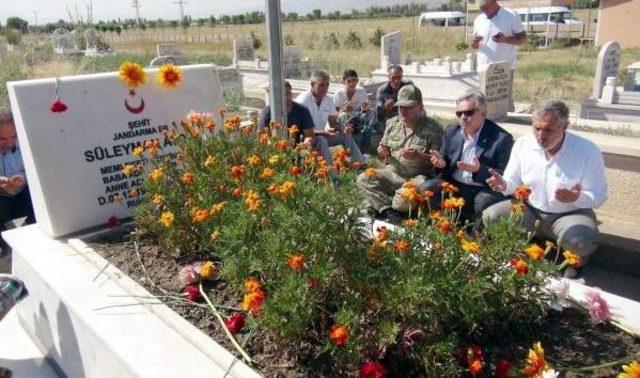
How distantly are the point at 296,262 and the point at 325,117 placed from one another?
164 inches

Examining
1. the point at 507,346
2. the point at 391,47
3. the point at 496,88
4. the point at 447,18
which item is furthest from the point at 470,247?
the point at 447,18

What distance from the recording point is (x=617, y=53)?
9164 millimetres

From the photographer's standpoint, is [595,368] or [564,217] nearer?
[595,368]

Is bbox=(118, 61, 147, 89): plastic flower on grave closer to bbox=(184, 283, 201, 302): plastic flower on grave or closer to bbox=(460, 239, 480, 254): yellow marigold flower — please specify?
bbox=(184, 283, 201, 302): plastic flower on grave

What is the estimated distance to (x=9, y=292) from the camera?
98.0 inches

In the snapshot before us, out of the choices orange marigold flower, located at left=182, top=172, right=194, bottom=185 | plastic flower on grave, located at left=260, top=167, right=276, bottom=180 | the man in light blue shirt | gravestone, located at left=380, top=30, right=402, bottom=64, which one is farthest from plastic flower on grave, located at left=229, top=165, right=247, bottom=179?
gravestone, located at left=380, top=30, right=402, bottom=64

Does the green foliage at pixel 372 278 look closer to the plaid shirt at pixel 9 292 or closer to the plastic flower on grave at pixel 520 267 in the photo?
the plastic flower on grave at pixel 520 267

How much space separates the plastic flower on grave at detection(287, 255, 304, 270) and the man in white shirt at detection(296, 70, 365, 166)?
3434mm

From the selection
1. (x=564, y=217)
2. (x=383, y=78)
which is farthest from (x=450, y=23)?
(x=564, y=217)

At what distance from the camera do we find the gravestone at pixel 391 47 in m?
14.3

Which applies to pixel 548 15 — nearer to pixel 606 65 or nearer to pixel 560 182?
A: pixel 606 65

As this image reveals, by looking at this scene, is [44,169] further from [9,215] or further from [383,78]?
→ [383,78]

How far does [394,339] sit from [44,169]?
2408 millimetres

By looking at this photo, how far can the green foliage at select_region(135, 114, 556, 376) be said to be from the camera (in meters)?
1.63
